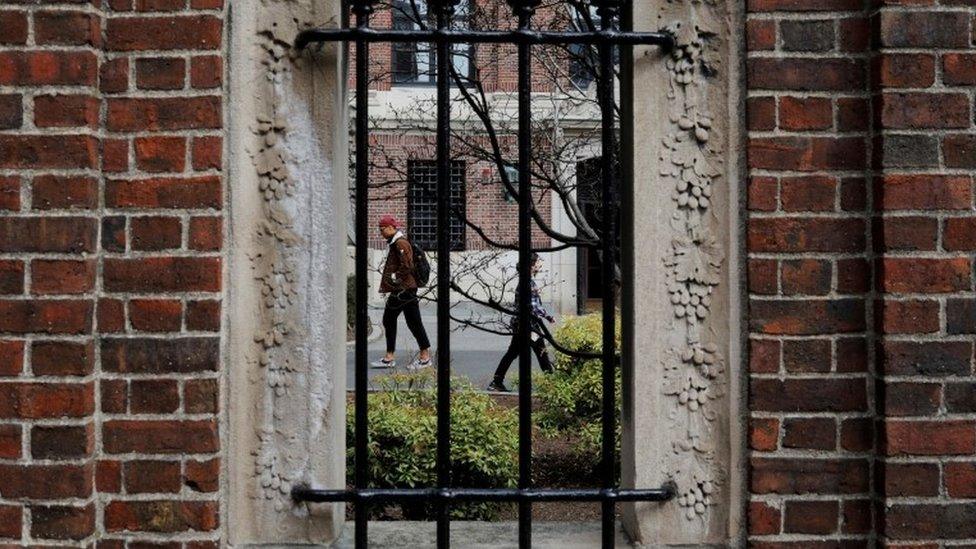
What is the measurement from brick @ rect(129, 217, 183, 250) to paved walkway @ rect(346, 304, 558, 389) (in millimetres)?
7437

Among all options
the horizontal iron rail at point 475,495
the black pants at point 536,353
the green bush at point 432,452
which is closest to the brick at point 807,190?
the horizontal iron rail at point 475,495

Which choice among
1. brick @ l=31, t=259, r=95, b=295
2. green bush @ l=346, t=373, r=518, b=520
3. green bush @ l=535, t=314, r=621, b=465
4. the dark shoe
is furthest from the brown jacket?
brick @ l=31, t=259, r=95, b=295

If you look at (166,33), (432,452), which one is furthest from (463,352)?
(166,33)

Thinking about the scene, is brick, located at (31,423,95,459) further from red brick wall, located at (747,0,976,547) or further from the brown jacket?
the brown jacket

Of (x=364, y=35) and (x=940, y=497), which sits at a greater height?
(x=364, y=35)

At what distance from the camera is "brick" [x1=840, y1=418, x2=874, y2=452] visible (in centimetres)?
206

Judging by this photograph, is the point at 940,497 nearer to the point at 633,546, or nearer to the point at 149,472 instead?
the point at 633,546

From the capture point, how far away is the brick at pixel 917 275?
2.00m

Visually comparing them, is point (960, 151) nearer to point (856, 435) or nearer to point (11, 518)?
point (856, 435)

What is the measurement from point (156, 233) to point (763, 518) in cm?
154

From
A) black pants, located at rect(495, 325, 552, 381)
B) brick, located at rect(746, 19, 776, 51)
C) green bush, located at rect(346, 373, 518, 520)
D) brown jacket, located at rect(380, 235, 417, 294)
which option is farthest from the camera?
brown jacket, located at rect(380, 235, 417, 294)

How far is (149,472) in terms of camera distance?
2.04 meters

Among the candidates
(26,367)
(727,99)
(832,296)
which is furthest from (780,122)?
(26,367)

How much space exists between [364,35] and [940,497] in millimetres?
1678
